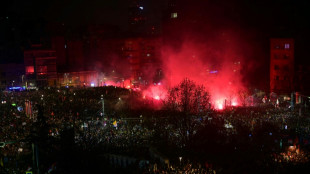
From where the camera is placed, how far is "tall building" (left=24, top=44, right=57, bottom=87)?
→ 121 feet

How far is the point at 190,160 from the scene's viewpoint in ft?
40.5

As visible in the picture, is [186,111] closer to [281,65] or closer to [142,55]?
[281,65]

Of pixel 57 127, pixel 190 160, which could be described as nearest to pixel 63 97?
pixel 57 127

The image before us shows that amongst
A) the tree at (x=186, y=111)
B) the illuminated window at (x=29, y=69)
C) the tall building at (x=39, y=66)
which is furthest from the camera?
the illuminated window at (x=29, y=69)

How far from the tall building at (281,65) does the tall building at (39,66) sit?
24.8 meters

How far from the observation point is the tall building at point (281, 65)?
32.6 m

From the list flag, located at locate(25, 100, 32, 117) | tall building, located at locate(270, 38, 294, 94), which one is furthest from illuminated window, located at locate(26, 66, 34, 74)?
tall building, located at locate(270, 38, 294, 94)

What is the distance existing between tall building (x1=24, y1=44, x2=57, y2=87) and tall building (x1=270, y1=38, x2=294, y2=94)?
24795 millimetres

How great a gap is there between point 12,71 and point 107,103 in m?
18.1

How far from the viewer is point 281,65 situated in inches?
1316

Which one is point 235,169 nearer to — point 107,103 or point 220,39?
point 107,103

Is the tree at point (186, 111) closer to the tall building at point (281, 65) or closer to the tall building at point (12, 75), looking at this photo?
the tall building at point (281, 65)

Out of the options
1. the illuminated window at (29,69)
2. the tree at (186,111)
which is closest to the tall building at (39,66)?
the illuminated window at (29,69)

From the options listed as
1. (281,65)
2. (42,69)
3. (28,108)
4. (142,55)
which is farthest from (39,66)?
(281,65)
